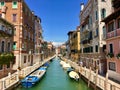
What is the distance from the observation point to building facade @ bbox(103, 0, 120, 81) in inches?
885

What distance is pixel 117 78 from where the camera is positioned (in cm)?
2281

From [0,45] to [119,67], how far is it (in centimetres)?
1838

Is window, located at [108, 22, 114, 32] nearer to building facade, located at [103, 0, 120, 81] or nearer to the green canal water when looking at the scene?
building facade, located at [103, 0, 120, 81]

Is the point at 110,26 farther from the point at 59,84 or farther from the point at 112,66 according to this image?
the point at 59,84

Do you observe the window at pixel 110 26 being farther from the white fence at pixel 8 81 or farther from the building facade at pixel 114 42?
the white fence at pixel 8 81

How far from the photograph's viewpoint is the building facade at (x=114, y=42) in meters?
22.5

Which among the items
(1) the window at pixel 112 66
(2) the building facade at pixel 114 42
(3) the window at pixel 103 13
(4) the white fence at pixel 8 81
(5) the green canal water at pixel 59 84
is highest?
(3) the window at pixel 103 13

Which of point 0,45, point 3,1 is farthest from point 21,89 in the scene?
point 3,1

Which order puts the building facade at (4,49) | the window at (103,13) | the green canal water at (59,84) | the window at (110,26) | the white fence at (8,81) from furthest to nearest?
the window at (103,13) < the building facade at (4,49) < the green canal water at (59,84) < the window at (110,26) < the white fence at (8,81)

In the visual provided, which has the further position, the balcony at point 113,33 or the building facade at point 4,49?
the building facade at point 4,49

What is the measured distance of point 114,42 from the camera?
23594mm

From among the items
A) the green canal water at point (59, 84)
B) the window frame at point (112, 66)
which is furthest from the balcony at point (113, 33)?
the green canal water at point (59, 84)

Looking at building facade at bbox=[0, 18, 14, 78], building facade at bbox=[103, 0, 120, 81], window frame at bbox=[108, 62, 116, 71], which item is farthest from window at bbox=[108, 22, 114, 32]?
building facade at bbox=[0, 18, 14, 78]

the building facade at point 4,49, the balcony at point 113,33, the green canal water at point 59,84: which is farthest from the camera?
the building facade at point 4,49
